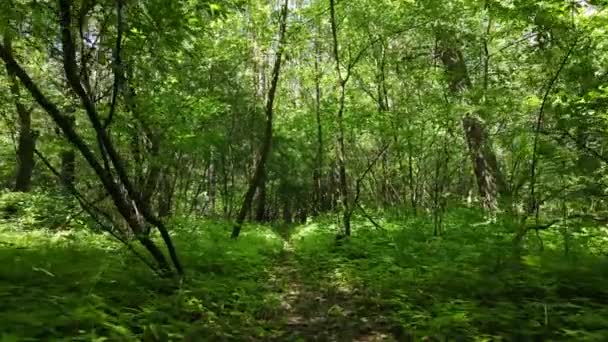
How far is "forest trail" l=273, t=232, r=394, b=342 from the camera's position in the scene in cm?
577

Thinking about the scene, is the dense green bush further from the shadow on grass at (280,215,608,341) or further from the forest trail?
the shadow on grass at (280,215,608,341)

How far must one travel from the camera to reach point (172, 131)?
33.1 feet

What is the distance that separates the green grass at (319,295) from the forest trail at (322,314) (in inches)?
0.8

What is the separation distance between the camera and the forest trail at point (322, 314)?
577 centimetres

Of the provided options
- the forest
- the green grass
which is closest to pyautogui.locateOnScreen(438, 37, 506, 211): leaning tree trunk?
the forest

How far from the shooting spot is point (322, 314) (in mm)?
6684

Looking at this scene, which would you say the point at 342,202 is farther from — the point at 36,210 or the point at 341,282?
the point at 36,210

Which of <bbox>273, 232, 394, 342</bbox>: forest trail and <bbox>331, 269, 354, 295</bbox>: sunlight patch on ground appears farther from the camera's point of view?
<bbox>331, 269, 354, 295</bbox>: sunlight patch on ground

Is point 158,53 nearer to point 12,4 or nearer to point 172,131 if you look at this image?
point 12,4

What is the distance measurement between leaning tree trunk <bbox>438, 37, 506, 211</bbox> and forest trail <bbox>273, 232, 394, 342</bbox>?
7195mm

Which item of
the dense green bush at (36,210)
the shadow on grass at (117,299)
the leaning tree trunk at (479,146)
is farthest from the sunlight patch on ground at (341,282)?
the leaning tree trunk at (479,146)

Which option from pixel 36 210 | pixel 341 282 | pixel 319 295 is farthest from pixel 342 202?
pixel 36 210

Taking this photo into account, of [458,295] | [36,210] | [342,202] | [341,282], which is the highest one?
[342,202]

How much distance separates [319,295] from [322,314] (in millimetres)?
1059
